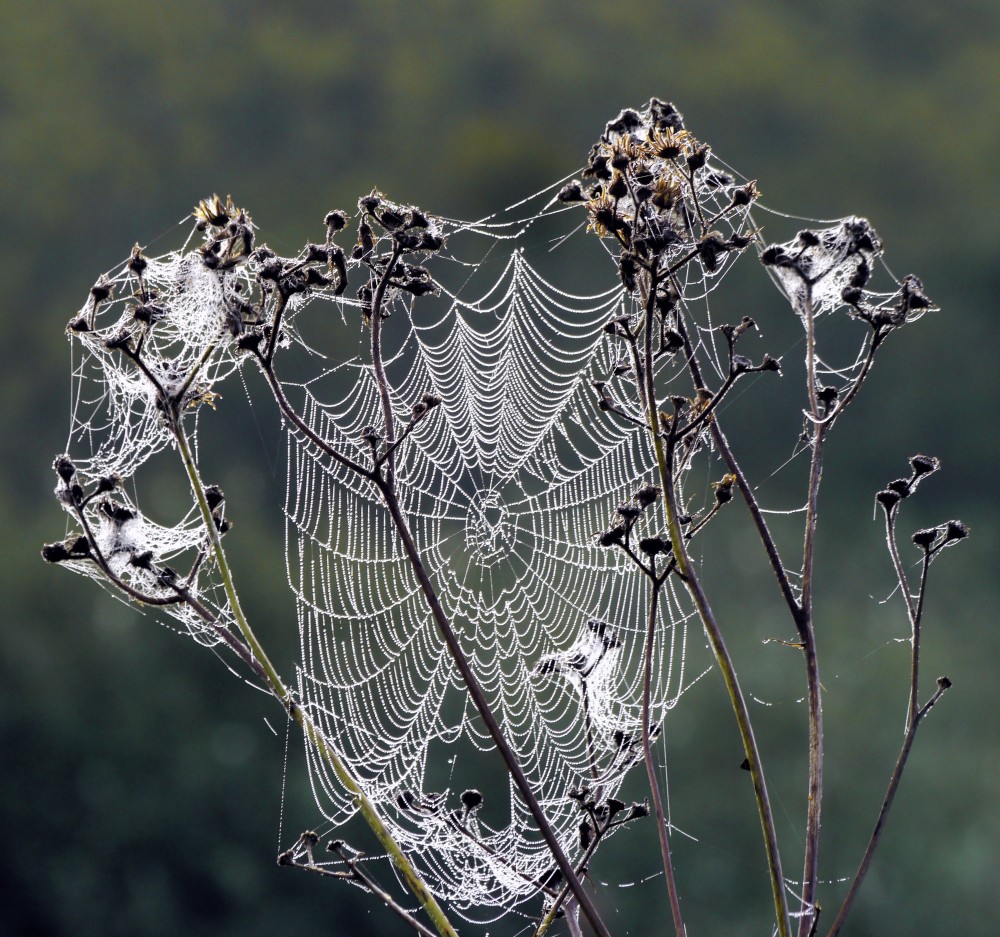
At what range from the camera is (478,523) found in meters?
4.84

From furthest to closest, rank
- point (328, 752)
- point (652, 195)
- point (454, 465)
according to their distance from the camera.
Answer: point (454, 465) → point (652, 195) → point (328, 752)

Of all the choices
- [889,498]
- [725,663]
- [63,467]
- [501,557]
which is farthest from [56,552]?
[501,557]

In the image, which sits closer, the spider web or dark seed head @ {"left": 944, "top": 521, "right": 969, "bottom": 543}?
dark seed head @ {"left": 944, "top": 521, "right": 969, "bottom": 543}

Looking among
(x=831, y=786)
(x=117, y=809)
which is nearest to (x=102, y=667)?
(x=117, y=809)

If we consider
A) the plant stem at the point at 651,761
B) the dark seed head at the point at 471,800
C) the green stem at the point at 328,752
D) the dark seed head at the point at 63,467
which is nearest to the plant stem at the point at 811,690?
the plant stem at the point at 651,761

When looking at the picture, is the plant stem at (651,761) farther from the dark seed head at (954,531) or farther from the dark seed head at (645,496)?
the dark seed head at (954,531)

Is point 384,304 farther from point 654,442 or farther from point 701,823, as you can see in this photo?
point 701,823

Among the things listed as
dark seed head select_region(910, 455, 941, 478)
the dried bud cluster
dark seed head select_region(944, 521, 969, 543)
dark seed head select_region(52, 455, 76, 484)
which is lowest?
dark seed head select_region(52, 455, 76, 484)

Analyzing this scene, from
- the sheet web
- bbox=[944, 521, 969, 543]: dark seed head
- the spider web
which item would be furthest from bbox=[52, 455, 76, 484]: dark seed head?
bbox=[944, 521, 969, 543]: dark seed head

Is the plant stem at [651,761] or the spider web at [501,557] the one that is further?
the spider web at [501,557]

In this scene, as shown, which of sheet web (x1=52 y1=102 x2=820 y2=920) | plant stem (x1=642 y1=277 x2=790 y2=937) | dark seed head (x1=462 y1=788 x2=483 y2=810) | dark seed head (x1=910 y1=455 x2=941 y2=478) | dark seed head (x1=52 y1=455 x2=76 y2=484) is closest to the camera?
→ plant stem (x1=642 y1=277 x2=790 y2=937)

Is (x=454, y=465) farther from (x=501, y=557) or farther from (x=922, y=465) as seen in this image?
(x=922, y=465)

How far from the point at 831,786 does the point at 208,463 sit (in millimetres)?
5995

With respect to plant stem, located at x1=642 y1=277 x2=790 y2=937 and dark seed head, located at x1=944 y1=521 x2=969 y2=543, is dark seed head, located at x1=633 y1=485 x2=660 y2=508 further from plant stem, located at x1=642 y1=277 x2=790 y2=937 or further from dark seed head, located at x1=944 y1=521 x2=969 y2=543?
dark seed head, located at x1=944 y1=521 x2=969 y2=543
